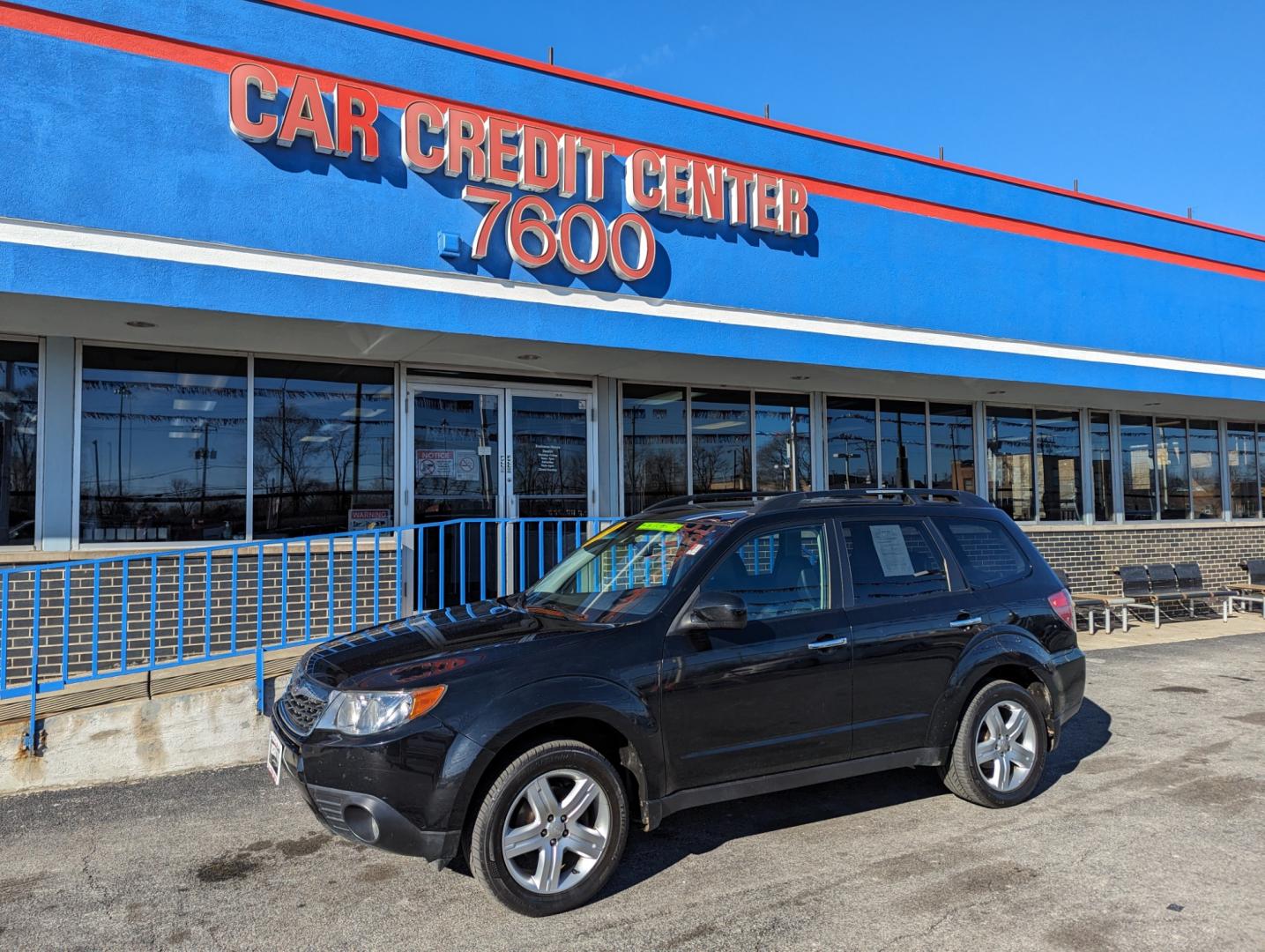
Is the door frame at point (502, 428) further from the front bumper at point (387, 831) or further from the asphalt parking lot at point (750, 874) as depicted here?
the front bumper at point (387, 831)

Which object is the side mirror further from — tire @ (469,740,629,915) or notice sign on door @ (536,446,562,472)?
notice sign on door @ (536,446,562,472)

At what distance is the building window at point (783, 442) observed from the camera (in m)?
11.4

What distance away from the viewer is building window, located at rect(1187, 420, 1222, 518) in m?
15.5

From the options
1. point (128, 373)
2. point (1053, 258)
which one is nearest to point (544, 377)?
point (128, 373)

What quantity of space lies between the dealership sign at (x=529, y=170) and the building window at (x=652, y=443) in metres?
2.00

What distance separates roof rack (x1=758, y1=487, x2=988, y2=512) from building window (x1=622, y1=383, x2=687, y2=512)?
5196 millimetres

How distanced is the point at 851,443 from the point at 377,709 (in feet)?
31.5

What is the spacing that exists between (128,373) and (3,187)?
6.29 ft

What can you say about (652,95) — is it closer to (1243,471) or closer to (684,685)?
(684,685)

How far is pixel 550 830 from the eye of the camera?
368 cm

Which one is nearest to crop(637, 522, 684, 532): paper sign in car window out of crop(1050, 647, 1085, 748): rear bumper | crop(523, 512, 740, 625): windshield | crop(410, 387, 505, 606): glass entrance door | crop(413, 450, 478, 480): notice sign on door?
crop(523, 512, 740, 625): windshield

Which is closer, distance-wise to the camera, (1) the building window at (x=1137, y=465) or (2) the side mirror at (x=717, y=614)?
(2) the side mirror at (x=717, y=614)

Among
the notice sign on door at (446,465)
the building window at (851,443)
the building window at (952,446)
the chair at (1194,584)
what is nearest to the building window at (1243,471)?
the chair at (1194,584)

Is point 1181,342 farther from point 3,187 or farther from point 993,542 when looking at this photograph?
point 3,187
